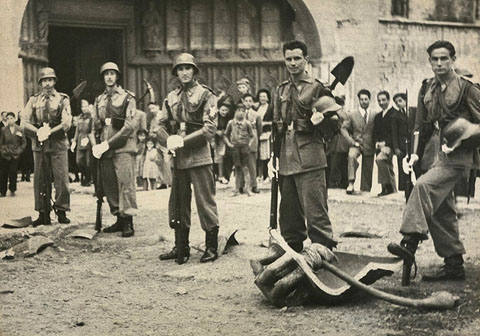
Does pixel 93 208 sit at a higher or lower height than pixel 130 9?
lower

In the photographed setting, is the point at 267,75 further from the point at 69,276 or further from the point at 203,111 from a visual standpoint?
the point at 69,276

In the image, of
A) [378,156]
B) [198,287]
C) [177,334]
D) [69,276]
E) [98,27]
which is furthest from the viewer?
[98,27]

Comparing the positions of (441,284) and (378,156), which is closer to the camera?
(441,284)

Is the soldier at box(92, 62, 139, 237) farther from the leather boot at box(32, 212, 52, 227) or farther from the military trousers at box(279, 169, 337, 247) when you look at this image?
the military trousers at box(279, 169, 337, 247)

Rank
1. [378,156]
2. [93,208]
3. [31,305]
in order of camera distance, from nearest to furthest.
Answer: [31,305] < [93,208] < [378,156]

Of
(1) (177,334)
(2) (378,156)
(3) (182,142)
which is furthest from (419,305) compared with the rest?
(2) (378,156)

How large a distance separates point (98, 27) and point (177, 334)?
11570mm

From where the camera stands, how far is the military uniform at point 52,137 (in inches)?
327

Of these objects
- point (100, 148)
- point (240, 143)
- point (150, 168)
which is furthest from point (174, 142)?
point (150, 168)

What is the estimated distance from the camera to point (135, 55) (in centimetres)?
1520

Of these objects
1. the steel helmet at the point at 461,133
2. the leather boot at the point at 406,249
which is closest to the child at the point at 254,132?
the steel helmet at the point at 461,133

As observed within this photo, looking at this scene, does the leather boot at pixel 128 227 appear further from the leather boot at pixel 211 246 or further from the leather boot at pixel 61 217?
the leather boot at pixel 211 246

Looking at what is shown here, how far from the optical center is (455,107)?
17.2ft

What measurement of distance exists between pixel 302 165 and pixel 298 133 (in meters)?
0.26
